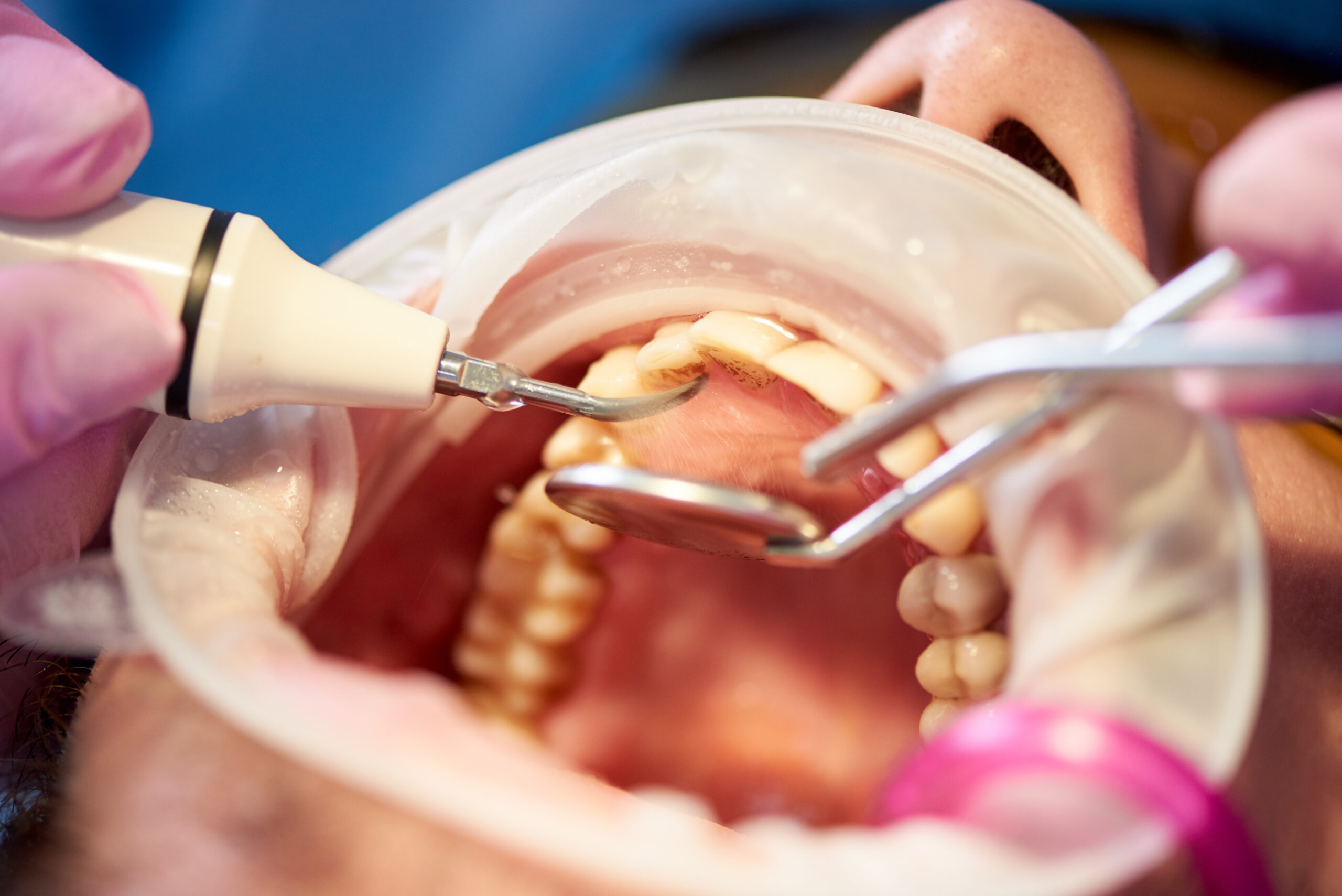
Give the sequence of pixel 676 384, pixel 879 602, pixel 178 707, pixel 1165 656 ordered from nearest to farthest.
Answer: pixel 1165 656, pixel 178 707, pixel 676 384, pixel 879 602

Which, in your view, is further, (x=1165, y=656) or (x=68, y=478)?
(x=68, y=478)

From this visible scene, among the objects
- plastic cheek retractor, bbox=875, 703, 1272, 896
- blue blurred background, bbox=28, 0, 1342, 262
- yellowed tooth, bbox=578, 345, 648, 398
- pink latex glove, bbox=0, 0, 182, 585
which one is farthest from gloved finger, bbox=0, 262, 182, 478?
blue blurred background, bbox=28, 0, 1342, 262

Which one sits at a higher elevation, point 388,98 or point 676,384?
point 676,384

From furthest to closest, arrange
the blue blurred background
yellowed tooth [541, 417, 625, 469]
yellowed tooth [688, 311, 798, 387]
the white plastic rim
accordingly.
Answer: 1. the blue blurred background
2. yellowed tooth [541, 417, 625, 469]
3. yellowed tooth [688, 311, 798, 387]
4. the white plastic rim

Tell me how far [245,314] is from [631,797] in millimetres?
251

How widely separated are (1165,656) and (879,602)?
415 mm

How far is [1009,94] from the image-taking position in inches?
22.6

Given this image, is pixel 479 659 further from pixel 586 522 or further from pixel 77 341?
pixel 77 341

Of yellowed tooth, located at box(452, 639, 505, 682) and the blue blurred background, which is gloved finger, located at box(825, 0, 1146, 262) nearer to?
yellowed tooth, located at box(452, 639, 505, 682)

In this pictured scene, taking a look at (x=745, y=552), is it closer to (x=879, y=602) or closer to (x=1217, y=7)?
(x=879, y=602)

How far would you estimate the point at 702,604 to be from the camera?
0.84 metres

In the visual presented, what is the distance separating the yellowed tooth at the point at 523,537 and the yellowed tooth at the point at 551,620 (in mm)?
43

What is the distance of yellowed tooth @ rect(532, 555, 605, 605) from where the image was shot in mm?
747

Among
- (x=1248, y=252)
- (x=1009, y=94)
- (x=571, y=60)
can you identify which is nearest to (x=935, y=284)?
(x=1248, y=252)
